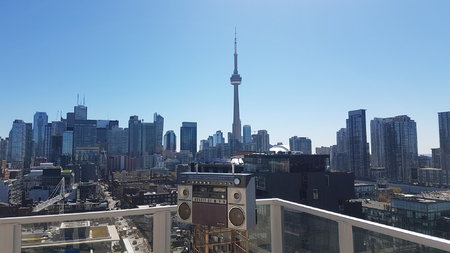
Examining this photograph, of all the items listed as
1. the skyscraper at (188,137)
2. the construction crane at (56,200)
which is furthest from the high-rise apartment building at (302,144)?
the construction crane at (56,200)

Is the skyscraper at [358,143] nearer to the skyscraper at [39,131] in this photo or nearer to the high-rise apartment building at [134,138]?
the high-rise apartment building at [134,138]

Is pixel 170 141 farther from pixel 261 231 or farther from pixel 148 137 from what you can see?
pixel 261 231

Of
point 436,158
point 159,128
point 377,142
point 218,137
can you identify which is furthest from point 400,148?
point 218,137

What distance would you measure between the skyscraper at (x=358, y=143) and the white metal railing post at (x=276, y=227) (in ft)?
222

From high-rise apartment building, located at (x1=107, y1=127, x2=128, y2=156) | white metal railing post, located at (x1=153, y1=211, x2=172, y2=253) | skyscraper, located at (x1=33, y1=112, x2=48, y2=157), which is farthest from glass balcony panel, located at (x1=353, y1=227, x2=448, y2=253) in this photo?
skyscraper, located at (x1=33, y1=112, x2=48, y2=157)

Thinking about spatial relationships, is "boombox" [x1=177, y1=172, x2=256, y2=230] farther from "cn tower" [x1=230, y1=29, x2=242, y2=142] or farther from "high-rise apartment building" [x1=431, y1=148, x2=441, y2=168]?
"cn tower" [x1=230, y1=29, x2=242, y2=142]

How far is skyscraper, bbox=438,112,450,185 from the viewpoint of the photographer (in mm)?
61469

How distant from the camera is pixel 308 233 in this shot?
255cm

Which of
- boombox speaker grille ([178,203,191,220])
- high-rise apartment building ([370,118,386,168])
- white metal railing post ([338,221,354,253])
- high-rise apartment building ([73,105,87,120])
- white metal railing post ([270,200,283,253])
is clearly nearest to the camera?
white metal railing post ([338,221,354,253])

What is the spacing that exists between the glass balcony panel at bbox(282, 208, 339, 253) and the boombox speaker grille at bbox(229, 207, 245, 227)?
0.67m

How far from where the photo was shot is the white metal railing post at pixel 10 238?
2.24 m

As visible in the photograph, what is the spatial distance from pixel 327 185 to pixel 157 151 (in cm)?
8315

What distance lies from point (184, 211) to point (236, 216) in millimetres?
455

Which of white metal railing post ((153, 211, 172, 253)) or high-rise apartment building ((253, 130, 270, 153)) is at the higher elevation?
high-rise apartment building ((253, 130, 270, 153))
